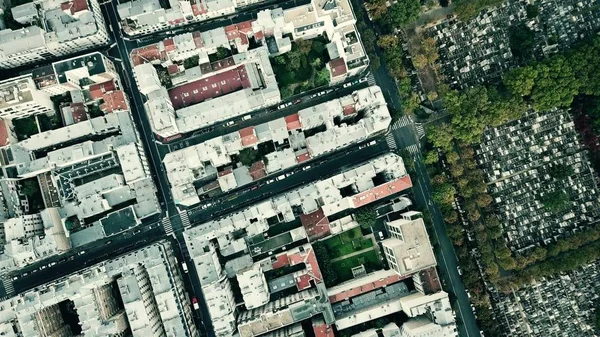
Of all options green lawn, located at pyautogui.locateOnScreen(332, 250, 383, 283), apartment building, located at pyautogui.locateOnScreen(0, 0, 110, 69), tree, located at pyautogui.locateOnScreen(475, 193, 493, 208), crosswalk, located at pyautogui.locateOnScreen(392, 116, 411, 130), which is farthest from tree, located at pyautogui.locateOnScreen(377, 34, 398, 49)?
apartment building, located at pyautogui.locateOnScreen(0, 0, 110, 69)

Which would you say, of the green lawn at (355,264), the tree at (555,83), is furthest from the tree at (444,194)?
the tree at (555,83)

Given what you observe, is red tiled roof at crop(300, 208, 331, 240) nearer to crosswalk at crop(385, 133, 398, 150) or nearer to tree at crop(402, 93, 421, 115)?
crosswalk at crop(385, 133, 398, 150)

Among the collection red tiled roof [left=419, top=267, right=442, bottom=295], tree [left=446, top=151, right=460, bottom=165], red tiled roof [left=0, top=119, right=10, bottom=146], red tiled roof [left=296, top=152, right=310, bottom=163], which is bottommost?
red tiled roof [left=419, top=267, right=442, bottom=295]

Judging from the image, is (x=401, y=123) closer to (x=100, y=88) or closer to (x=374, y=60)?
(x=374, y=60)

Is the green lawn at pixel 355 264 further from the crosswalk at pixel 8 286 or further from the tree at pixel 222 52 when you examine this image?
the crosswalk at pixel 8 286

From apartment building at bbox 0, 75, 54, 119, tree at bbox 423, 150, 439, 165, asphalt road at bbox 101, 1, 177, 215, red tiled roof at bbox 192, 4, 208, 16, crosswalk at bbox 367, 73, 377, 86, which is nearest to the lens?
apartment building at bbox 0, 75, 54, 119

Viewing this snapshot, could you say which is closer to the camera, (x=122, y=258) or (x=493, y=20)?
(x=122, y=258)

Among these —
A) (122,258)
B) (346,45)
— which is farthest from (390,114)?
(122,258)

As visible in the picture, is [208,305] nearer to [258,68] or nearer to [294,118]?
[294,118]
